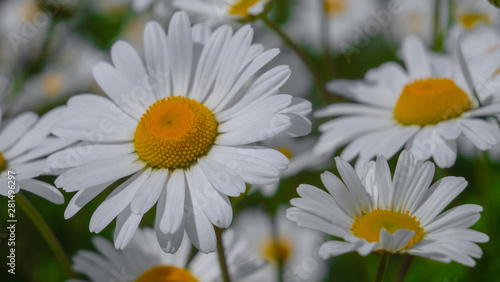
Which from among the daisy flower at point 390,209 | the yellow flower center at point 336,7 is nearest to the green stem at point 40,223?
the daisy flower at point 390,209

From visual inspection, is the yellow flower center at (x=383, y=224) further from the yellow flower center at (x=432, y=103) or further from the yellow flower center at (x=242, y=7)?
the yellow flower center at (x=242, y=7)

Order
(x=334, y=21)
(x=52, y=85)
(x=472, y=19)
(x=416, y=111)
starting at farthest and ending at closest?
(x=334, y=21), (x=52, y=85), (x=472, y=19), (x=416, y=111)

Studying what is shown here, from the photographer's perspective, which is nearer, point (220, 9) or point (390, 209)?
point (390, 209)

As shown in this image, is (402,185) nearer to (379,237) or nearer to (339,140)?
(379,237)

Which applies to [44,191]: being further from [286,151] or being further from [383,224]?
[286,151]

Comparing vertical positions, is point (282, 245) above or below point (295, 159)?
below

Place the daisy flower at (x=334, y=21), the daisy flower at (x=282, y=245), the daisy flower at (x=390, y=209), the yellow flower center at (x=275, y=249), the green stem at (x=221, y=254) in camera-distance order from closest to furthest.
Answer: the daisy flower at (x=390, y=209)
the green stem at (x=221, y=254)
the daisy flower at (x=282, y=245)
the yellow flower center at (x=275, y=249)
the daisy flower at (x=334, y=21)

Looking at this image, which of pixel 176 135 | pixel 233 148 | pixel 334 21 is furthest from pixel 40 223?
pixel 334 21
